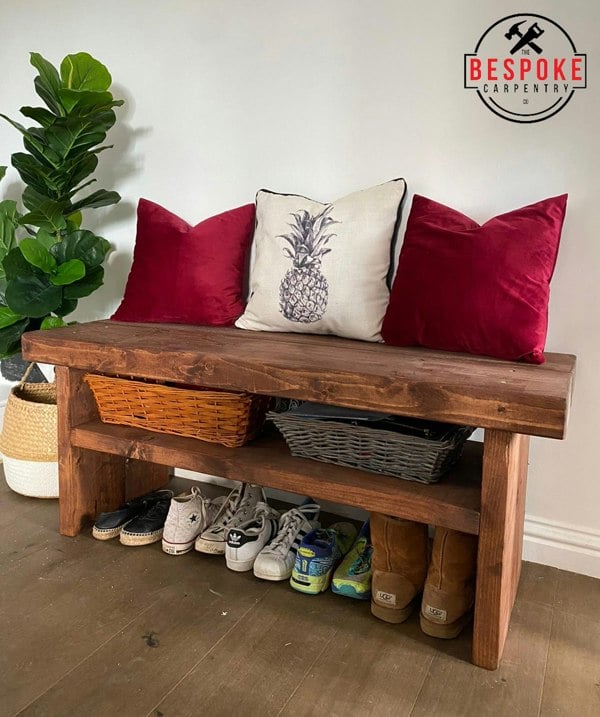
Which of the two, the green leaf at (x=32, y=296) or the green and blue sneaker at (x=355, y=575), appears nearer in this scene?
the green and blue sneaker at (x=355, y=575)

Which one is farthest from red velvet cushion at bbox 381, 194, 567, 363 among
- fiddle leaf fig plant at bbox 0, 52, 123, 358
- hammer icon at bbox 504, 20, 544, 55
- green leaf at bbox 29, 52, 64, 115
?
green leaf at bbox 29, 52, 64, 115

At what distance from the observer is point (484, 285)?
166 centimetres

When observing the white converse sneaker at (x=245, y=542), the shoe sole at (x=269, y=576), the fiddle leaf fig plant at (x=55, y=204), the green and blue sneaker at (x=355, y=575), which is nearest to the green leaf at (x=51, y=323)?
the fiddle leaf fig plant at (x=55, y=204)

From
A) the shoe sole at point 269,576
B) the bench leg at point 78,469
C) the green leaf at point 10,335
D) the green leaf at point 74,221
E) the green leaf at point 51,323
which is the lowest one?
the shoe sole at point 269,576

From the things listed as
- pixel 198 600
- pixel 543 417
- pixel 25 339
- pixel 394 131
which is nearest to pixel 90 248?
pixel 25 339

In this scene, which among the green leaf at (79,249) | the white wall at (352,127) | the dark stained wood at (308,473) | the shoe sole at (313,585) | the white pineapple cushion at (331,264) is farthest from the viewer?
the green leaf at (79,249)

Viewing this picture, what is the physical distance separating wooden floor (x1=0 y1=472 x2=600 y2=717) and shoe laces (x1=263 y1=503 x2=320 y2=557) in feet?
0.33

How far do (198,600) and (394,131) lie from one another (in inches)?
54.9

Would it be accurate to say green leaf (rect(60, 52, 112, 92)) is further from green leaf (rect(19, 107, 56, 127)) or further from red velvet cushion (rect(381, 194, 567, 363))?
red velvet cushion (rect(381, 194, 567, 363))

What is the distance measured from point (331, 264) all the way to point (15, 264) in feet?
3.23

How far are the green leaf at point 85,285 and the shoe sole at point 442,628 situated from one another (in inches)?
55.6

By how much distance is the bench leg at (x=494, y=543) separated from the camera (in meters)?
1.35

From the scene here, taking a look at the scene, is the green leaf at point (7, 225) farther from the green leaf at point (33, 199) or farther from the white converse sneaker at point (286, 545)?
the white converse sneaker at point (286, 545)

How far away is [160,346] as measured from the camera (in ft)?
5.64
